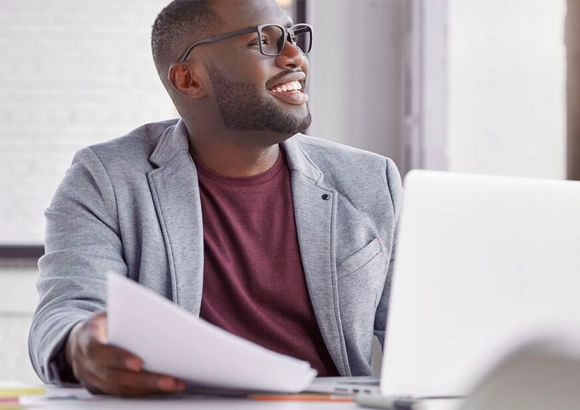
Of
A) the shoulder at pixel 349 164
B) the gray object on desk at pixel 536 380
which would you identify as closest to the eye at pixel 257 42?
the shoulder at pixel 349 164

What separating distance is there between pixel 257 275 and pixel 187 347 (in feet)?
2.55

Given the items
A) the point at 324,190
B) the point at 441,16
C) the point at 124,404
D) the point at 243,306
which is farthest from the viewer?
the point at 441,16

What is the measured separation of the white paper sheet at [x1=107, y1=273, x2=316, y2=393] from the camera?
86 cm

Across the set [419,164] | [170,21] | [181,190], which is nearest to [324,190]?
[181,190]

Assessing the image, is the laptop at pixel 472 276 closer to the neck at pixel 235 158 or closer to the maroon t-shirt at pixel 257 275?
the maroon t-shirt at pixel 257 275

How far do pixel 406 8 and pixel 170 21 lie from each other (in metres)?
1.23

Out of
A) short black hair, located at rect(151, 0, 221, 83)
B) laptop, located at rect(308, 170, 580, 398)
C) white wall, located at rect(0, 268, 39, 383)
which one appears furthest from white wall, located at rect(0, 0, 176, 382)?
laptop, located at rect(308, 170, 580, 398)

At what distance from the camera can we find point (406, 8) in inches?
114

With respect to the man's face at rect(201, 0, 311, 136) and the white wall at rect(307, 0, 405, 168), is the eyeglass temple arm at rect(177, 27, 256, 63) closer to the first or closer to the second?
the man's face at rect(201, 0, 311, 136)

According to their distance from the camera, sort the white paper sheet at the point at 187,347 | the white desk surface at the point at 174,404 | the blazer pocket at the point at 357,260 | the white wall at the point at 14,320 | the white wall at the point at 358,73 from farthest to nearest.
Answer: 1. the white wall at the point at 358,73
2. the white wall at the point at 14,320
3. the blazer pocket at the point at 357,260
4. the white desk surface at the point at 174,404
5. the white paper sheet at the point at 187,347

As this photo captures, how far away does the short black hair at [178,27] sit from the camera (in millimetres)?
1856

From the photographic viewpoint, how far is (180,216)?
165 centimetres

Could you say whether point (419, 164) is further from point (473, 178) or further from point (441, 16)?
point (473, 178)

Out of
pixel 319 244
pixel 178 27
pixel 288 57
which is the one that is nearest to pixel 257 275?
pixel 319 244
